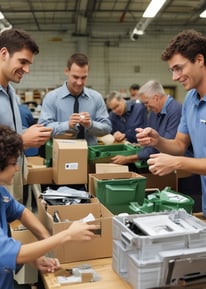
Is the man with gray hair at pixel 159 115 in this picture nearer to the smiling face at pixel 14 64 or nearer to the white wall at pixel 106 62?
the smiling face at pixel 14 64

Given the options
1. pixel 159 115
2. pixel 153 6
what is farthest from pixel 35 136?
pixel 153 6

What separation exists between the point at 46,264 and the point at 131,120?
12.2ft

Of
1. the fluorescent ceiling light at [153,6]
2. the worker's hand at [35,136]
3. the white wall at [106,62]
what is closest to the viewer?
the worker's hand at [35,136]

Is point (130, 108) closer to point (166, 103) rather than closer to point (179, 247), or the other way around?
point (166, 103)

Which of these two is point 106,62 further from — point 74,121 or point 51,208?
point 51,208

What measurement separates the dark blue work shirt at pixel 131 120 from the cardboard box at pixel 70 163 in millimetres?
2557

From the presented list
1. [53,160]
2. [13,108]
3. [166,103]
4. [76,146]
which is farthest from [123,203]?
[166,103]

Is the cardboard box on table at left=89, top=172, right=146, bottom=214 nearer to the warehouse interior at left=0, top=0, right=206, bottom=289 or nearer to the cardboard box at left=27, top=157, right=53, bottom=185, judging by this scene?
the warehouse interior at left=0, top=0, right=206, bottom=289

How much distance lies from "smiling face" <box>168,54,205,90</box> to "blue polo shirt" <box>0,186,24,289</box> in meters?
1.06

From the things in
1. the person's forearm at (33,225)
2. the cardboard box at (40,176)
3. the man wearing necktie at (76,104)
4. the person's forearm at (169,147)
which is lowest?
the person's forearm at (33,225)

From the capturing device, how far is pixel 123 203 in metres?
2.04

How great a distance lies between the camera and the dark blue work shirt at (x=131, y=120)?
197 inches

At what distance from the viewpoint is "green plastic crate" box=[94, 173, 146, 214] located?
2021 millimetres

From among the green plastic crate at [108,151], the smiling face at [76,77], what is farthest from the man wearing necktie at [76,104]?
the green plastic crate at [108,151]
